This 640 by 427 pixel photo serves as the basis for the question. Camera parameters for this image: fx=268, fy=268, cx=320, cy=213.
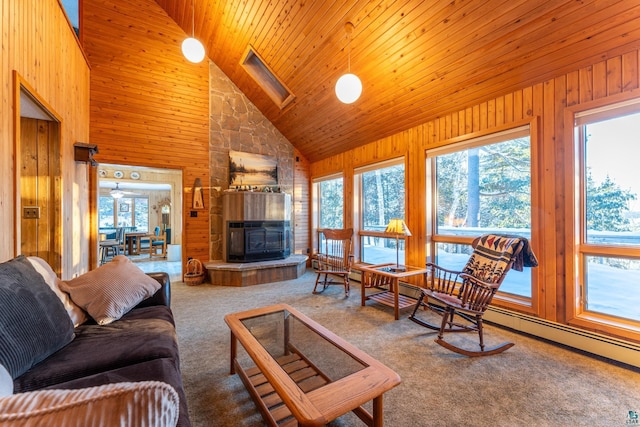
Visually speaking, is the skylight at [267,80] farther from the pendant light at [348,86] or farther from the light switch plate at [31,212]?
the light switch plate at [31,212]

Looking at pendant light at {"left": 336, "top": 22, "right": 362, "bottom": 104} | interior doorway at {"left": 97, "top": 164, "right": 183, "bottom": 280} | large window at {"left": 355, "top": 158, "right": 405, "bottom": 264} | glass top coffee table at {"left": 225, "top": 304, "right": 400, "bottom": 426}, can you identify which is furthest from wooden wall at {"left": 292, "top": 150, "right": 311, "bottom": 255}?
glass top coffee table at {"left": 225, "top": 304, "right": 400, "bottom": 426}

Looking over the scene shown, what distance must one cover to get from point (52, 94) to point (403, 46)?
3.60 metres

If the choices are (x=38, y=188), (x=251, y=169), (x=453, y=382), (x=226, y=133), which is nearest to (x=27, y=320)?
(x=38, y=188)

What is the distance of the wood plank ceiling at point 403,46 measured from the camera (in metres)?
2.15

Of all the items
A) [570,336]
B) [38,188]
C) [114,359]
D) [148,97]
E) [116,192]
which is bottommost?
[570,336]

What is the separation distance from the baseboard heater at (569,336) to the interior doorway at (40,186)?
4686 millimetres

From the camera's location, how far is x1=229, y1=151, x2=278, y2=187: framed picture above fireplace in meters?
Result: 5.29

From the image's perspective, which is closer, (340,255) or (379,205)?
(340,255)

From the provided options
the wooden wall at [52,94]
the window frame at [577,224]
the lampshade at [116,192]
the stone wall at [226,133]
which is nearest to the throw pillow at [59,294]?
the wooden wall at [52,94]

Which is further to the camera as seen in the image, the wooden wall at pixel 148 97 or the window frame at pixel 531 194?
the wooden wall at pixel 148 97

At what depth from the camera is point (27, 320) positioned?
4.17ft

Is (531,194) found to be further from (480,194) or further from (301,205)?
(301,205)

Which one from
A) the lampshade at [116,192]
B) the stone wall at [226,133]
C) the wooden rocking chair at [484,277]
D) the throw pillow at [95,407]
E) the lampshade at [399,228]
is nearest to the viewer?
the throw pillow at [95,407]

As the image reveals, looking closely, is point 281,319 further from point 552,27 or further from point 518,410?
point 552,27
